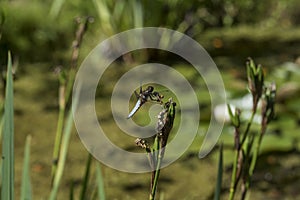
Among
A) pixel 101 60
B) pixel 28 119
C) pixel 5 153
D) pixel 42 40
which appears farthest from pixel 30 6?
pixel 5 153

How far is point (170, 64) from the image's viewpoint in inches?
135

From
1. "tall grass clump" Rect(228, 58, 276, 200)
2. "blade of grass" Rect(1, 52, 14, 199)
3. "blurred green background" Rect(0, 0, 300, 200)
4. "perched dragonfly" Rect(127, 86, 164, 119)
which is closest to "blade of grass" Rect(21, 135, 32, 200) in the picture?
"blade of grass" Rect(1, 52, 14, 199)

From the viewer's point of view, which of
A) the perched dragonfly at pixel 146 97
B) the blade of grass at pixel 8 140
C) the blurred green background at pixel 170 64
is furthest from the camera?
the blurred green background at pixel 170 64

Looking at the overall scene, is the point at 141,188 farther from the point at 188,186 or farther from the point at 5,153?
the point at 5,153

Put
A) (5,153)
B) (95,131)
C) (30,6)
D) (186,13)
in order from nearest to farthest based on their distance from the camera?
(5,153) → (95,131) → (186,13) → (30,6)

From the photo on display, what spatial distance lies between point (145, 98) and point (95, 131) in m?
2.09

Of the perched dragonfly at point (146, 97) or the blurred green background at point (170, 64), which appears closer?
the perched dragonfly at point (146, 97)

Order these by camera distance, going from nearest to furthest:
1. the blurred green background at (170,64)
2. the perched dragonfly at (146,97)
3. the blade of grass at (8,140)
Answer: the perched dragonfly at (146,97) → the blade of grass at (8,140) → the blurred green background at (170,64)

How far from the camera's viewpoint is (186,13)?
3.63m

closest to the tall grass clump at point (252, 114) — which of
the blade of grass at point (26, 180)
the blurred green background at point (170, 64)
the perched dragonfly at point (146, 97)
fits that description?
the perched dragonfly at point (146, 97)

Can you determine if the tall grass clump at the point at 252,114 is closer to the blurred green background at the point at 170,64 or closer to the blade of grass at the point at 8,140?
the blade of grass at the point at 8,140

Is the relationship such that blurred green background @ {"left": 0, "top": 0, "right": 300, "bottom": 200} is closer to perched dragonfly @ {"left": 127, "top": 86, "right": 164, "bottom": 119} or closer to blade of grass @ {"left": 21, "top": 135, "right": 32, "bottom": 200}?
blade of grass @ {"left": 21, "top": 135, "right": 32, "bottom": 200}

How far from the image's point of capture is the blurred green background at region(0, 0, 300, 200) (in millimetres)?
2371

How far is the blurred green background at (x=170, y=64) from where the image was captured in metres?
2.37
